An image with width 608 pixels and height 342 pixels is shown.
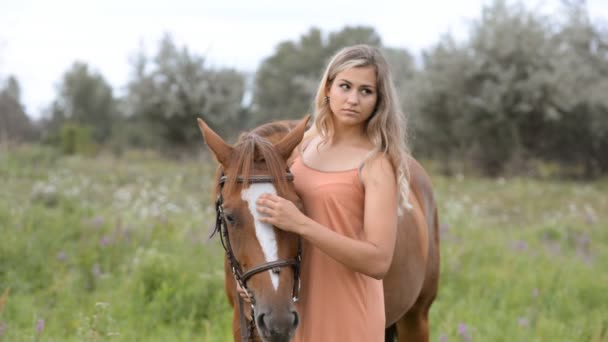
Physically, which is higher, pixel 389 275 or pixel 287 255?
pixel 287 255

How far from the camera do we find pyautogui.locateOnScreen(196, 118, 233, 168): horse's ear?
216cm

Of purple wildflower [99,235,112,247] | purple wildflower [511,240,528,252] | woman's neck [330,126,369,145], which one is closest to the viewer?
woman's neck [330,126,369,145]

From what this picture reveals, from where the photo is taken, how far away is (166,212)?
689 centimetres

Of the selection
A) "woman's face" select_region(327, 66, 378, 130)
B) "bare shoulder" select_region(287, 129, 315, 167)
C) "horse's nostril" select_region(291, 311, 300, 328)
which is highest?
"woman's face" select_region(327, 66, 378, 130)

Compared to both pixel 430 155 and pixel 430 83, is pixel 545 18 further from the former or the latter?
pixel 430 155

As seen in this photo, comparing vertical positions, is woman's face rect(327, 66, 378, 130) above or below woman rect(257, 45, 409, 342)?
above

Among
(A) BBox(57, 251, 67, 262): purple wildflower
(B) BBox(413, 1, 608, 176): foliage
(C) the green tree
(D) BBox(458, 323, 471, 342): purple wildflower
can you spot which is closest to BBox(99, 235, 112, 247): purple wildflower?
(A) BBox(57, 251, 67, 262): purple wildflower

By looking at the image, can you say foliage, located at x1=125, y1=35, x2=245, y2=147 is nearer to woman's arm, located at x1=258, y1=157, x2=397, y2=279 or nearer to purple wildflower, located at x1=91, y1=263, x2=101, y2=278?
purple wildflower, located at x1=91, y1=263, x2=101, y2=278

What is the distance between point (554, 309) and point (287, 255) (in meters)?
4.07

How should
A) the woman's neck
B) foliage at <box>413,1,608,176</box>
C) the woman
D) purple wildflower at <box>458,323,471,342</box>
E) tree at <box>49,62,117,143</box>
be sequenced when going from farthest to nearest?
1. tree at <box>49,62,117,143</box>
2. foliage at <box>413,1,608,176</box>
3. purple wildflower at <box>458,323,471,342</box>
4. the woman's neck
5. the woman

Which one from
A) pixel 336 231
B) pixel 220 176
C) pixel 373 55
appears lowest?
pixel 336 231

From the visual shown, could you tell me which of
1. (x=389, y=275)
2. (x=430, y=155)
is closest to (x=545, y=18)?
(x=430, y=155)

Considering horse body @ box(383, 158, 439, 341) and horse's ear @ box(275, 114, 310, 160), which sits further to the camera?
horse body @ box(383, 158, 439, 341)

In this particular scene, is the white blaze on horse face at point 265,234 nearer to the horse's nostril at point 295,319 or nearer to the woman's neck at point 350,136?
the horse's nostril at point 295,319
